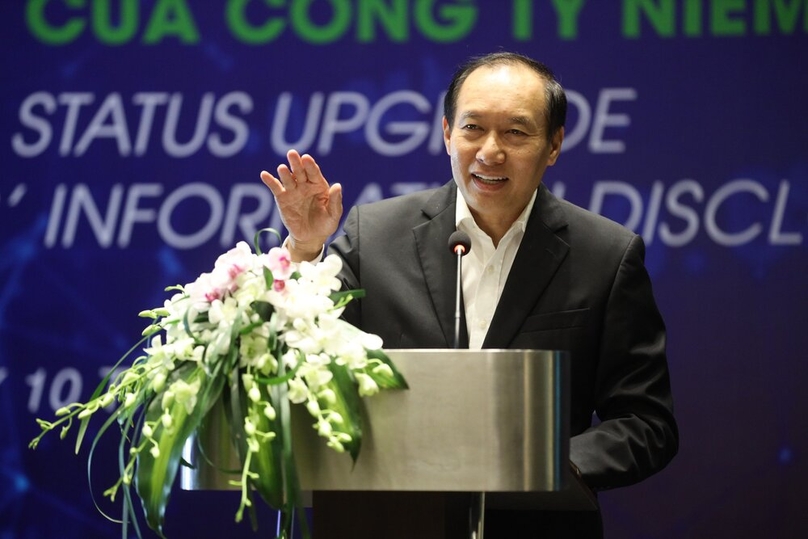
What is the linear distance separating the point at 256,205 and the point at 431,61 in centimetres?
79

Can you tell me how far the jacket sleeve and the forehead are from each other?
40 cm

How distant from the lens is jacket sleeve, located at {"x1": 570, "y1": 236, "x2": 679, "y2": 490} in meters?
2.34

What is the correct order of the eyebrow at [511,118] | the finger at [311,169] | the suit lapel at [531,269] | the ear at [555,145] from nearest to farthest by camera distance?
the finger at [311,169], the suit lapel at [531,269], the eyebrow at [511,118], the ear at [555,145]

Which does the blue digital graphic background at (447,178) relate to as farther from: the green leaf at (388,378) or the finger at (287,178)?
the green leaf at (388,378)

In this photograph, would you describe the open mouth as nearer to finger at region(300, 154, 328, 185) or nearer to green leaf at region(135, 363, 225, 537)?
finger at region(300, 154, 328, 185)

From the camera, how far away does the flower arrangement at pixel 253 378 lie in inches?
64.2

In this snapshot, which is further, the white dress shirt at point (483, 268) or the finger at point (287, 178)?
the white dress shirt at point (483, 268)

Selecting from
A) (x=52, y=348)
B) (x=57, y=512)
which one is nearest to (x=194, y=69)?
(x=52, y=348)

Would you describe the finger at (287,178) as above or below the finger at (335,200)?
above

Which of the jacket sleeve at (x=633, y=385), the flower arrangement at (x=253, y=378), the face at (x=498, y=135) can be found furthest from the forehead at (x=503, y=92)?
the flower arrangement at (x=253, y=378)

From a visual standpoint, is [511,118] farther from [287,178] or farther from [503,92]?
[287,178]

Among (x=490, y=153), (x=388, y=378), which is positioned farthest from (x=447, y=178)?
(x=388, y=378)

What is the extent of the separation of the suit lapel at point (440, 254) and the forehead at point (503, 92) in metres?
Answer: 0.23

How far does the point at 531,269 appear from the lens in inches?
105
